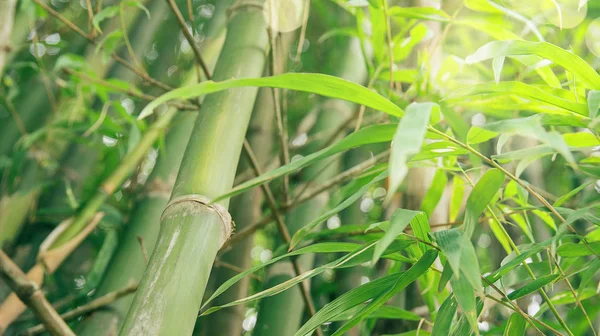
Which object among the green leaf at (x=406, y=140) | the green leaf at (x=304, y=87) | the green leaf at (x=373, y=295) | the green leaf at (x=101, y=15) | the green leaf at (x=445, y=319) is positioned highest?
the green leaf at (x=406, y=140)

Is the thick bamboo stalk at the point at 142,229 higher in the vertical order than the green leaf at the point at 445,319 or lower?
lower

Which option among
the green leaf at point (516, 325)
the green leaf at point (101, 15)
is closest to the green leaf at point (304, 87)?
the green leaf at point (516, 325)

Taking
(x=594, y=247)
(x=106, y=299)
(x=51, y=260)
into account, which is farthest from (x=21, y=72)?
(x=594, y=247)

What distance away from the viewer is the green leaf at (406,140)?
0.89 ft

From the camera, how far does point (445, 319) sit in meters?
0.45

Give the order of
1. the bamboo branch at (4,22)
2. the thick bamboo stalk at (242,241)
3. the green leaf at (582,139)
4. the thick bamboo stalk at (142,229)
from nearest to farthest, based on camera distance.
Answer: the green leaf at (582,139) → the bamboo branch at (4,22) → the thick bamboo stalk at (142,229) → the thick bamboo stalk at (242,241)

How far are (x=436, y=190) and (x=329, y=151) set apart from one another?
287 mm

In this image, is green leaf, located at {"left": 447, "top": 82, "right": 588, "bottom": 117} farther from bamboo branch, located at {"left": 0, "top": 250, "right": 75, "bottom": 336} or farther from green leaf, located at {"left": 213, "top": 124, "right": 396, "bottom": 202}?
bamboo branch, located at {"left": 0, "top": 250, "right": 75, "bottom": 336}

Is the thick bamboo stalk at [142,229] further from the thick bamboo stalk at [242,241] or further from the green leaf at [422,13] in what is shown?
the green leaf at [422,13]

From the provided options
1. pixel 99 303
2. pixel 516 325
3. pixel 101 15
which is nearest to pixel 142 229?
pixel 99 303

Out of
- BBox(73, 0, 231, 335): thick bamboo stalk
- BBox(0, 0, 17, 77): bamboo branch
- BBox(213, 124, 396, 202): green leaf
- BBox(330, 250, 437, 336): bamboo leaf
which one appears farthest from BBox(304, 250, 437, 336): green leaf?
BBox(0, 0, 17, 77): bamboo branch

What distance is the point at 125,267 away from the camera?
0.77 m

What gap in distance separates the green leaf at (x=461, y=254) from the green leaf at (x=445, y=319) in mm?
84

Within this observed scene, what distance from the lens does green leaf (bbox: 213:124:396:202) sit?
1.26ft
